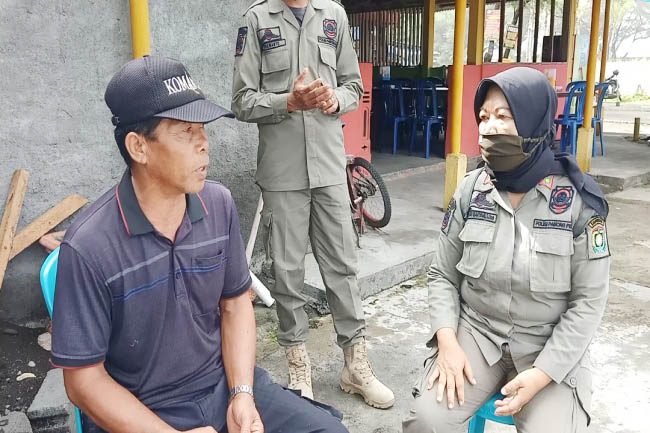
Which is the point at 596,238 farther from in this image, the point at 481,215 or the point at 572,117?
the point at 572,117

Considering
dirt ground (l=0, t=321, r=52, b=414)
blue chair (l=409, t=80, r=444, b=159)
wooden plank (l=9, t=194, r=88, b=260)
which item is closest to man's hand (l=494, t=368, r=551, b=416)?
dirt ground (l=0, t=321, r=52, b=414)

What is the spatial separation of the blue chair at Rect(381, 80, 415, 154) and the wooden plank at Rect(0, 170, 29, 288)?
21.3ft

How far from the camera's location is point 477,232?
6.45 feet

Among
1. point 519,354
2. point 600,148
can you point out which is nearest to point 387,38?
point 600,148

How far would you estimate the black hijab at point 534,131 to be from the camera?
187 centimetres

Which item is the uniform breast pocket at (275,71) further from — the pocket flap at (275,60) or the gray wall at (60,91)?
the gray wall at (60,91)

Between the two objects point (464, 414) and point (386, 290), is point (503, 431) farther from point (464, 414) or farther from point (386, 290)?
point (386, 290)

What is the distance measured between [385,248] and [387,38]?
429 inches

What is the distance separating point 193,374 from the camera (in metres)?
1.67

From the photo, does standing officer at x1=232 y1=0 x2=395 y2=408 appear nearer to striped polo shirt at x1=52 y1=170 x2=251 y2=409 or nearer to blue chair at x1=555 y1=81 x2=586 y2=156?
striped polo shirt at x1=52 y1=170 x2=251 y2=409

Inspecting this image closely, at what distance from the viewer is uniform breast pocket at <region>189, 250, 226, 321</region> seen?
1.63 meters

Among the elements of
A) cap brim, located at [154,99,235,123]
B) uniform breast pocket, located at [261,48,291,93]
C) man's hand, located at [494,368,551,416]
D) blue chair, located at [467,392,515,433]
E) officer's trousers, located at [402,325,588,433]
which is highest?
uniform breast pocket, located at [261,48,291,93]

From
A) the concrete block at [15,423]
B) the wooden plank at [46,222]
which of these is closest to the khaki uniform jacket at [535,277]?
the concrete block at [15,423]

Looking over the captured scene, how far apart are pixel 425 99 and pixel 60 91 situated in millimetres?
6366
